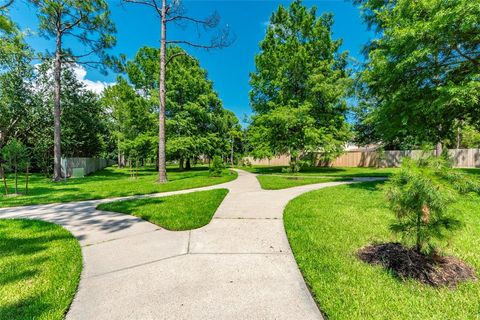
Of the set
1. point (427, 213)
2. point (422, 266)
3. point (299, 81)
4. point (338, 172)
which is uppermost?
point (299, 81)

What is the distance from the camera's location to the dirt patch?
225 cm

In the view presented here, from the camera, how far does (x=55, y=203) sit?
258 inches

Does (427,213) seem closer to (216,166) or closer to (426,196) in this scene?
(426,196)

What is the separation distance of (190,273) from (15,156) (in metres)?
10.2

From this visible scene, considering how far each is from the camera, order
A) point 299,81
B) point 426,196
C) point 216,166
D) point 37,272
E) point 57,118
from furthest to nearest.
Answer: point 299,81 < point 57,118 < point 216,166 < point 37,272 < point 426,196

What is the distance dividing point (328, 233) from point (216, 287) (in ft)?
7.42

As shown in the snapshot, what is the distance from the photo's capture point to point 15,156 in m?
8.29

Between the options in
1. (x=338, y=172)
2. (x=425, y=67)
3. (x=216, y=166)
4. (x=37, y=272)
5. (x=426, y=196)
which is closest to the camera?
(x=426, y=196)

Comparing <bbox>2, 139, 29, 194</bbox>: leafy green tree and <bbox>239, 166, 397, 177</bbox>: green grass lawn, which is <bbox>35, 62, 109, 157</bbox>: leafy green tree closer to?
<bbox>2, 139, 29, 194</bbox>: leafy green tree

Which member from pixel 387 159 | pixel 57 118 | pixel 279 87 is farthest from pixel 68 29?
pixel 387 159

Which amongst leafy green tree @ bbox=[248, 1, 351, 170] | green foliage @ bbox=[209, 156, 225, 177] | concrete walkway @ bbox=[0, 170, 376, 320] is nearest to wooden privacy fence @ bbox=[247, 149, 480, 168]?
leafy green tree @ bbox=[248, 1, 351, 170]

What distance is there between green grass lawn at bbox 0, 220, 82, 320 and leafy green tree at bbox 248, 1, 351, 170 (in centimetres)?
1376

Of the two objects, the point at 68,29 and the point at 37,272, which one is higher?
the point at 68,29

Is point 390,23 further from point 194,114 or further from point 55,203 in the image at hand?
point 194,114
